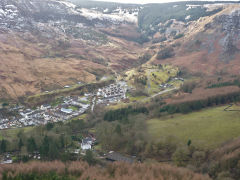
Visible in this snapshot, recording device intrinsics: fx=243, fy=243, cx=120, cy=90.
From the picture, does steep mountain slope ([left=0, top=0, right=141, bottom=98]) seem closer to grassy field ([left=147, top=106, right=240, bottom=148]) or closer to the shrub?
the shrub

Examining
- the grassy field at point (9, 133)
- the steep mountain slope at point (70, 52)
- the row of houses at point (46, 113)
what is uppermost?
the steep mountain slope at point (70, 52)

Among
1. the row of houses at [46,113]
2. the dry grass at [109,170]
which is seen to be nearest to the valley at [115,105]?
the dry grass at [109,170]

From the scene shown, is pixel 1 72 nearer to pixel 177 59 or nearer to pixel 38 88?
pixel 38 88

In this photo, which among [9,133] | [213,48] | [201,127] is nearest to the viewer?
[201,127]

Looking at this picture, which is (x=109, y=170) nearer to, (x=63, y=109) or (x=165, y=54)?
(x=63, y=109)

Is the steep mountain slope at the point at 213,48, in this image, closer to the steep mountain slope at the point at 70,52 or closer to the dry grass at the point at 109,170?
the steep mountain slope at the point at 70,52

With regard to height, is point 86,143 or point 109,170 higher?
point 86,143

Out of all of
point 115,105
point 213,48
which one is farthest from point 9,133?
point 213,48

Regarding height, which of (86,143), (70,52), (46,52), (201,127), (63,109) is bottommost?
(86,143)
